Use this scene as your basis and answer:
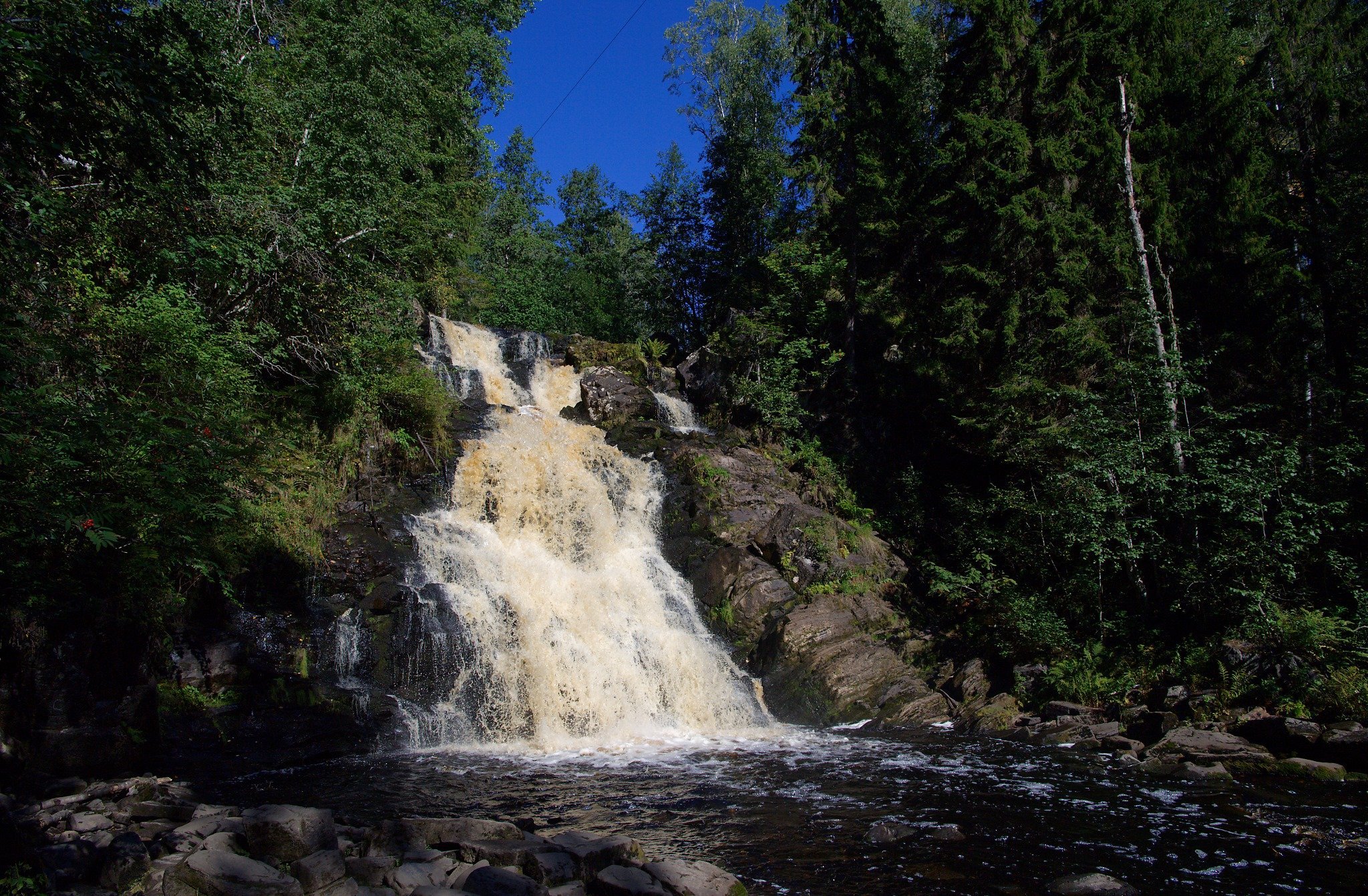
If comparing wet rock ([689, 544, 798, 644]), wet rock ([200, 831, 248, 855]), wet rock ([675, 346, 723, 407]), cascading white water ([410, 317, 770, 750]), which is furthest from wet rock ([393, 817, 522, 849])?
wet rock ([675, 346, 723, 407])

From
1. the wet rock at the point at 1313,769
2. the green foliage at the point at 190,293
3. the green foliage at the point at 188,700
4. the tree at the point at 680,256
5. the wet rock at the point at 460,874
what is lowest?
the wet rock at the point at 1313,769

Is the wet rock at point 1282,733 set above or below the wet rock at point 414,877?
below

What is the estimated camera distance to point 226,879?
452 centimetres

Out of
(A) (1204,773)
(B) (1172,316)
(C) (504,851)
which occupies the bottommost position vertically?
(A) (1204,773)

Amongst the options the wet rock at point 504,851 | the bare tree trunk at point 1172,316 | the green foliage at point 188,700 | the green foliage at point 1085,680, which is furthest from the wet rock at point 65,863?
the bare tree trunk at point 1172,316

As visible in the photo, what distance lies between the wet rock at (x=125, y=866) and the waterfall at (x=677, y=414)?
1672 centimetres

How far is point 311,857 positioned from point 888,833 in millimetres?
5004

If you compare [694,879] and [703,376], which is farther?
[703,376]

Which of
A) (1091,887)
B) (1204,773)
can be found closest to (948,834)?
(1091,887)

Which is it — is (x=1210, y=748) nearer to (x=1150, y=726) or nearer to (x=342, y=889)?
(x=1150, y=726)

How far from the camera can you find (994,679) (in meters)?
13.6

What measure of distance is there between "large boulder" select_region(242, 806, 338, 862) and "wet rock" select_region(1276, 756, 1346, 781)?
10.8 m

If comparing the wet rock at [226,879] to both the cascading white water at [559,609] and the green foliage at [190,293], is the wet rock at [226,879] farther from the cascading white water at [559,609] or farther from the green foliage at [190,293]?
the cascading white water at [559,609]

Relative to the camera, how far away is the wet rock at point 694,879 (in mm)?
5051
